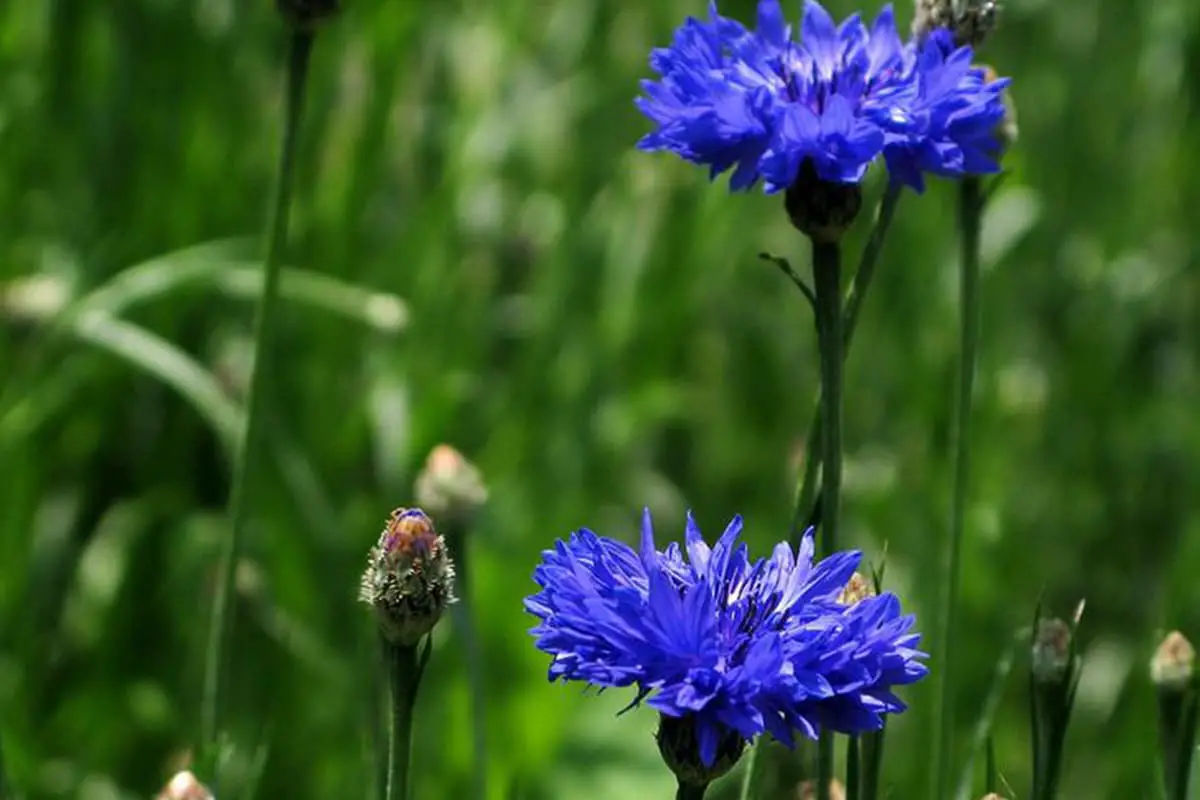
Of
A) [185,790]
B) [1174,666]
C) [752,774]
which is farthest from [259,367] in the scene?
[1174,666]

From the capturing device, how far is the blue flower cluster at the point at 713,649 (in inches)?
28.2

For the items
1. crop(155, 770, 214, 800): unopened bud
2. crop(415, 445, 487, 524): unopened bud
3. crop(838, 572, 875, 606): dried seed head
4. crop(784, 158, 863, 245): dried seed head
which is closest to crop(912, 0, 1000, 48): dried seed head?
crop(784, 158, 863, 245): dried seed head

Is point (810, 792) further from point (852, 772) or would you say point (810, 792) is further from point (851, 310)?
point (851, 310)

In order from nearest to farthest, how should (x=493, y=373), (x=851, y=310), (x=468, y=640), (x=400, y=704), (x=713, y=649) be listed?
(x=713, y=649) < (x=400, y=704) < (x=851, y=310) < (x=468, y=640) < (x=493, y=373)

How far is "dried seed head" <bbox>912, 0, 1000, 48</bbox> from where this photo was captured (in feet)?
3.35

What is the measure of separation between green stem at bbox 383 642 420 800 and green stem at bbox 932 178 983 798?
13.9 inches

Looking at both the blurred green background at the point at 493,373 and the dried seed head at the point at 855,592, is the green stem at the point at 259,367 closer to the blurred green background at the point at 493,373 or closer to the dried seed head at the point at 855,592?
the blurred green background at the point at 493,373

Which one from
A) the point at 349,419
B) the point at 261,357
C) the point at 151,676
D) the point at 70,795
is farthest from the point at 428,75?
the point at 261,357

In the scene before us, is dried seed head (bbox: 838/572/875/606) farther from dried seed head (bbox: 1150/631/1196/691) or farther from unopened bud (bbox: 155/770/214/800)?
unopened bud (bbox: 155/770/214/800)

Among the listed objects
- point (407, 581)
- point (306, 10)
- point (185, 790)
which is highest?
point (306, 10)

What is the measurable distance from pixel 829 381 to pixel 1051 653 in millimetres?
178

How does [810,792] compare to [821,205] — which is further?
[810,792]

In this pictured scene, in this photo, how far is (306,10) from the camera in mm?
1107

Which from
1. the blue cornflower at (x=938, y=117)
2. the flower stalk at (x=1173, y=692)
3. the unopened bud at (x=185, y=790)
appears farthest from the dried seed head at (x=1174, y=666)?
the unopened bud at (x=185, y=790)
